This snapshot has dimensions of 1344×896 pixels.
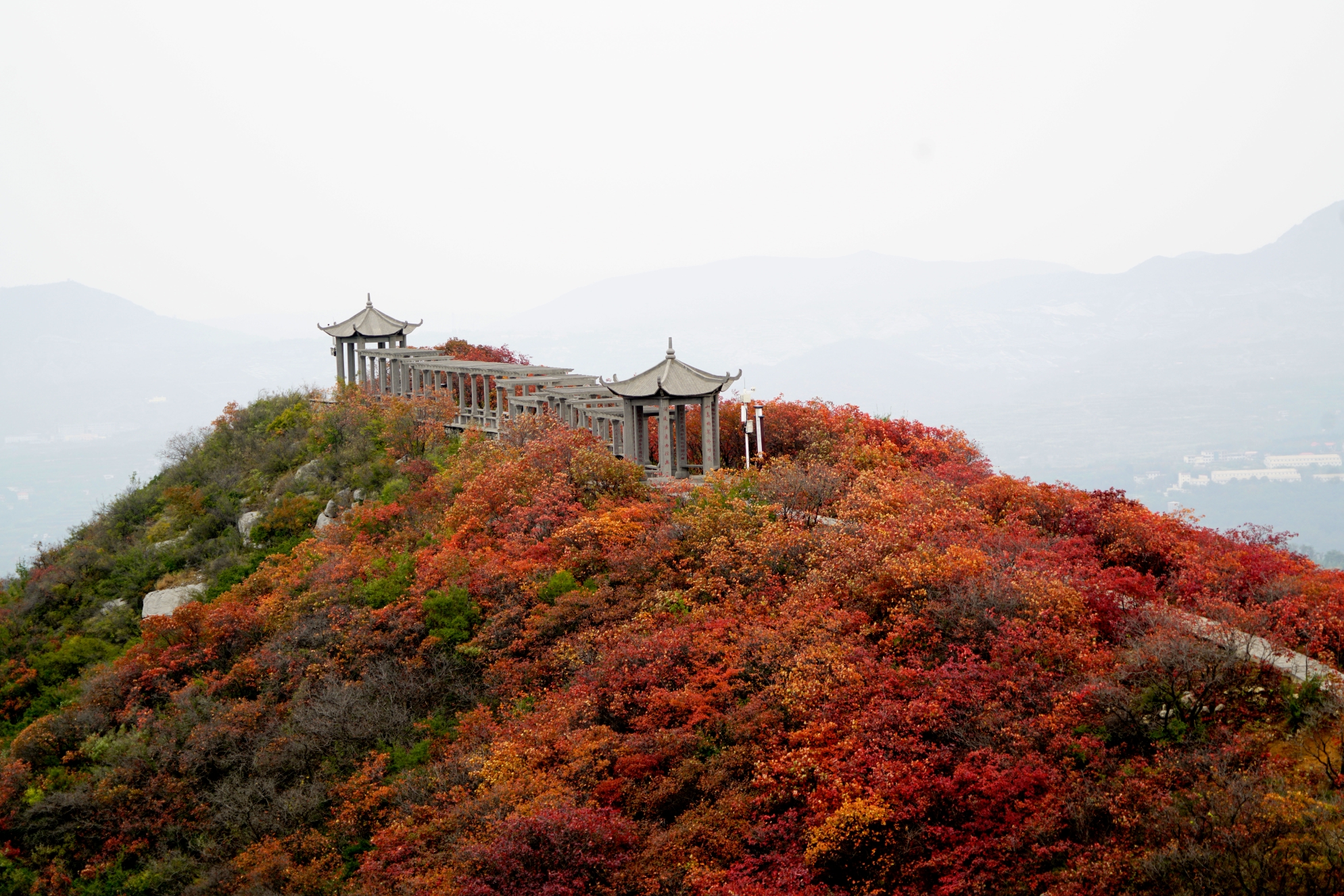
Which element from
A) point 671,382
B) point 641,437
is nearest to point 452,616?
point 641,437

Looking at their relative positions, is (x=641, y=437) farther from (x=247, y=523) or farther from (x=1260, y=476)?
(x=1260, y=476)

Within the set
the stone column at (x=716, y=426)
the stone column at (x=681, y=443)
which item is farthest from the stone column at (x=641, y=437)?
the stone column at (x=716, y=426)

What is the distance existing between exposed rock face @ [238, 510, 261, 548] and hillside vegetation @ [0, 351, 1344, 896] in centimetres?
313

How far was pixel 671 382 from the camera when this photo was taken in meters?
19.5

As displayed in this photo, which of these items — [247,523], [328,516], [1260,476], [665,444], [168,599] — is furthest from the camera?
[1260,476]

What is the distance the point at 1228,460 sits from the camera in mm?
105000

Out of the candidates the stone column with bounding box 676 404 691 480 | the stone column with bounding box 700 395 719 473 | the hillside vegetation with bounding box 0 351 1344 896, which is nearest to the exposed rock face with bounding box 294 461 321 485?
the hillside vegetation with bounding box 0 351 1344 896

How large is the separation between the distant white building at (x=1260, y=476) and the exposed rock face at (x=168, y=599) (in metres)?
102

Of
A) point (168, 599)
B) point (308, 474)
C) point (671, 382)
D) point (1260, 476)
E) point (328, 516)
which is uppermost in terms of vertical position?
point (671, 382)

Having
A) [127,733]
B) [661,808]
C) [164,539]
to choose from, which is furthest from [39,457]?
[661,808]

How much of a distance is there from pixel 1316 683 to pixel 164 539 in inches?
1097

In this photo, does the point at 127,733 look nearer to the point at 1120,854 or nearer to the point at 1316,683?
the point at 1120,854

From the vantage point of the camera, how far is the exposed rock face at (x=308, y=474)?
89.1 ft

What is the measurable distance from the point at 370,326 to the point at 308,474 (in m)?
7.49
